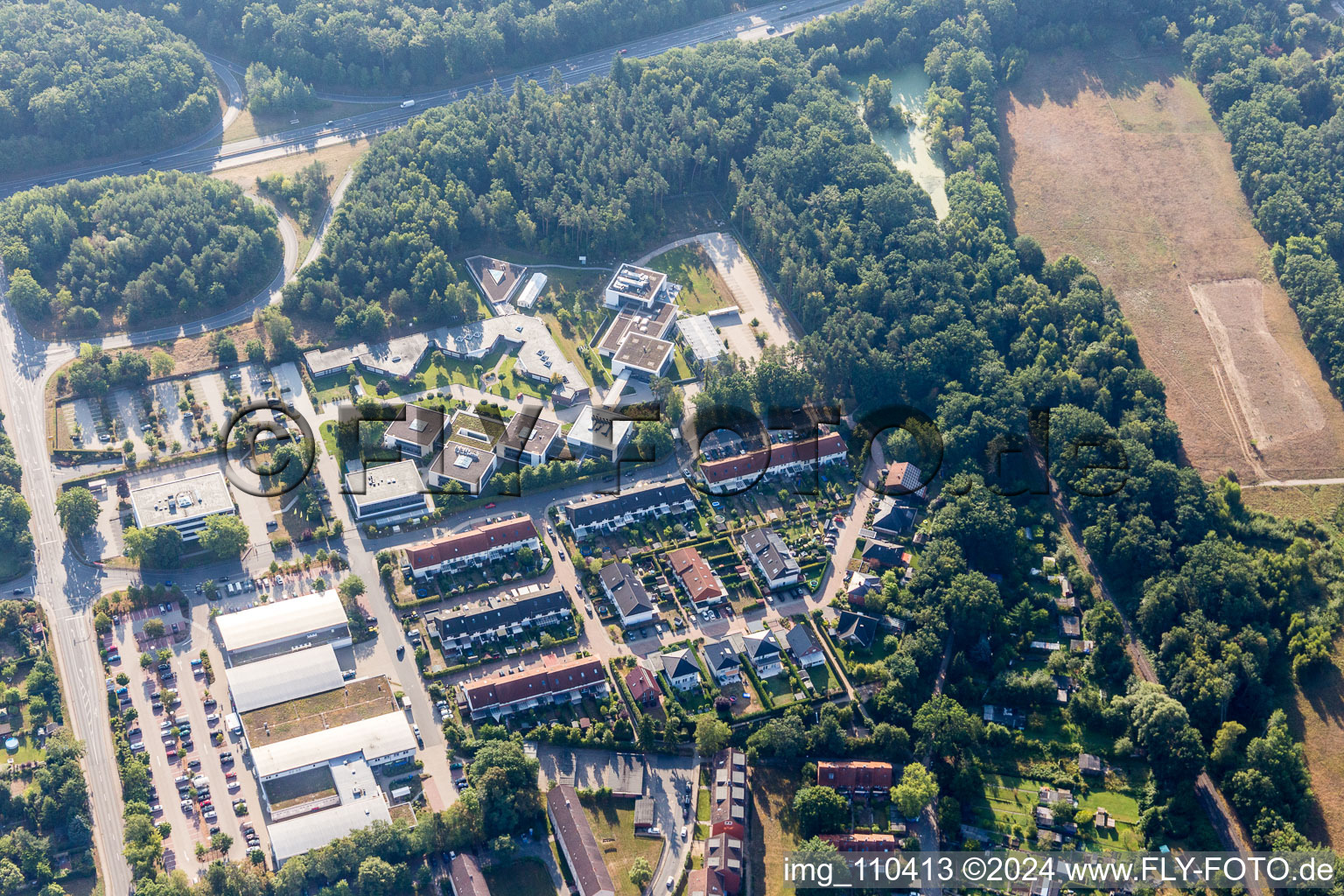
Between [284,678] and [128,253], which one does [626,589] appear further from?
[128,253]

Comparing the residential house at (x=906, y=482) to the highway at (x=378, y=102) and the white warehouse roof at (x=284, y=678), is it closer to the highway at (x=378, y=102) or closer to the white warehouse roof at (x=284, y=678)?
the white warehouse roof at (x=284, y=678)

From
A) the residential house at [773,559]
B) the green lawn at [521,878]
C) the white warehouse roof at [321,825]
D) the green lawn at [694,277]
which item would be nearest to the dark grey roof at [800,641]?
the residential house at [773,559]

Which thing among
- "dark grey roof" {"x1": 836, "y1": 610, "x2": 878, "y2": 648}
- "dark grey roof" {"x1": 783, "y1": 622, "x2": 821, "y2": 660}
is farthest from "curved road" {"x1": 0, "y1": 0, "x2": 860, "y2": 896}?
"dark grey roof" {"x1": 836, "y1": 610, "x2": 878, "y2": 648}

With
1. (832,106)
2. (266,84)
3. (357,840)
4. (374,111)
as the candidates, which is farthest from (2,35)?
(357,840)

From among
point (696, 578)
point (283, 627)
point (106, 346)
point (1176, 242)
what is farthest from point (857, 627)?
point (106, 346)

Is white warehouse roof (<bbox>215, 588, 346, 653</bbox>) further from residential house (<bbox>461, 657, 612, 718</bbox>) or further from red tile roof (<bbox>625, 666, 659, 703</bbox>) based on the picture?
red tile roof (<bbox>625, 666, 659, 703</bbox>)
